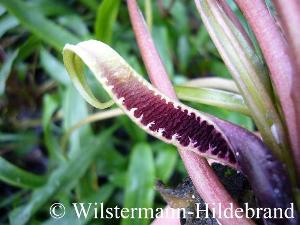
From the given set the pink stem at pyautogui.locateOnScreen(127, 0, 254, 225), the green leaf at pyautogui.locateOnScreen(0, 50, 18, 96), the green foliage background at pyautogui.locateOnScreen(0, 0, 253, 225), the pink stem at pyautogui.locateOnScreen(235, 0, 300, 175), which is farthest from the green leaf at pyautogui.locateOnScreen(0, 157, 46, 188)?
the pink stem at pyautogui.locateOnScreen(235, 0, 300, 175)

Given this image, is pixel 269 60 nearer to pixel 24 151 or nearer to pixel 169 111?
pixel 169 111

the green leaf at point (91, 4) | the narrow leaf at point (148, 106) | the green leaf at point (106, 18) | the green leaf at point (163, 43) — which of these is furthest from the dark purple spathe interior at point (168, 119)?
the green leaf at point (91, 4)

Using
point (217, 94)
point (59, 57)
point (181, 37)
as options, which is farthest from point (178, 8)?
point (217, 94)

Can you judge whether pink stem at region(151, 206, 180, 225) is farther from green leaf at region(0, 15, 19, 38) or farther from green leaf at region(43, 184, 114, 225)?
green leaf at region(0, 15, 19, 38)

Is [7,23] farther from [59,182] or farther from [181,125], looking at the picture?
[181,125]

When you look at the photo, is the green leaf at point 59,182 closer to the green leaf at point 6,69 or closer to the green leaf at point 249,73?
the green leaf at point 6,69

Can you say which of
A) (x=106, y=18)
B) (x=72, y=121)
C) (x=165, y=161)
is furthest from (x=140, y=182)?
(x=106, y=18)
